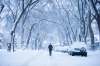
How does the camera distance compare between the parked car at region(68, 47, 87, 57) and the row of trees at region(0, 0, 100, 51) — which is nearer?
the parked car at region(68, 47, 87, 57)

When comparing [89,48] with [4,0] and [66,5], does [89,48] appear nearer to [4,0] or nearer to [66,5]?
[66,5]

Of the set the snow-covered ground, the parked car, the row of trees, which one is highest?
the row of trees

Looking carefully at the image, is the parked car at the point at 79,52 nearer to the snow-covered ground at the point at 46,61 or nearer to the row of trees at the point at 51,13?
the snow-covered ground at the point at 46,61

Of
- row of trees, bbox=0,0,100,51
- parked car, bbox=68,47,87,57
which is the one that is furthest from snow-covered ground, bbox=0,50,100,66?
row of trees, bbox=0,0,100,51

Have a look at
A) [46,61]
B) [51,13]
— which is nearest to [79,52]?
[46,61]

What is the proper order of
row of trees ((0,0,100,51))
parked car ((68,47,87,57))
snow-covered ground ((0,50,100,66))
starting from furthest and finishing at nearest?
row of trees ((0,0,100,51)) → parked car ((68,47,87,57)) → snow-covered ground ((0,50,100,66))

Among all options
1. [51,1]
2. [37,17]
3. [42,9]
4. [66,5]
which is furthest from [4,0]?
[37,17]

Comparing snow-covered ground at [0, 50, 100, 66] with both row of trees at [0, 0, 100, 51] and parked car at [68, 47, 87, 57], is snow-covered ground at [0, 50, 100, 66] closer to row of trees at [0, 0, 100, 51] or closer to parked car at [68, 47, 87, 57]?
parked car at [68, 47, 87, 57]

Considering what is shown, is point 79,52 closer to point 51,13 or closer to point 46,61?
point 46,61

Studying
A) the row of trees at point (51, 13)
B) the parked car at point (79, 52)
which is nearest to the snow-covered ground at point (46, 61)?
the parked car at point (79, 52)

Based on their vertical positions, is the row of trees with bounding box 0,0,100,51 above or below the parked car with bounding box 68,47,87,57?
above

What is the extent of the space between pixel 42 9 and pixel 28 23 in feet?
14.1

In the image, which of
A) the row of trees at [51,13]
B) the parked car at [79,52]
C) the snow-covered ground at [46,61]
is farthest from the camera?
the row of trees at [51,13]

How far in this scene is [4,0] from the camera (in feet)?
110
